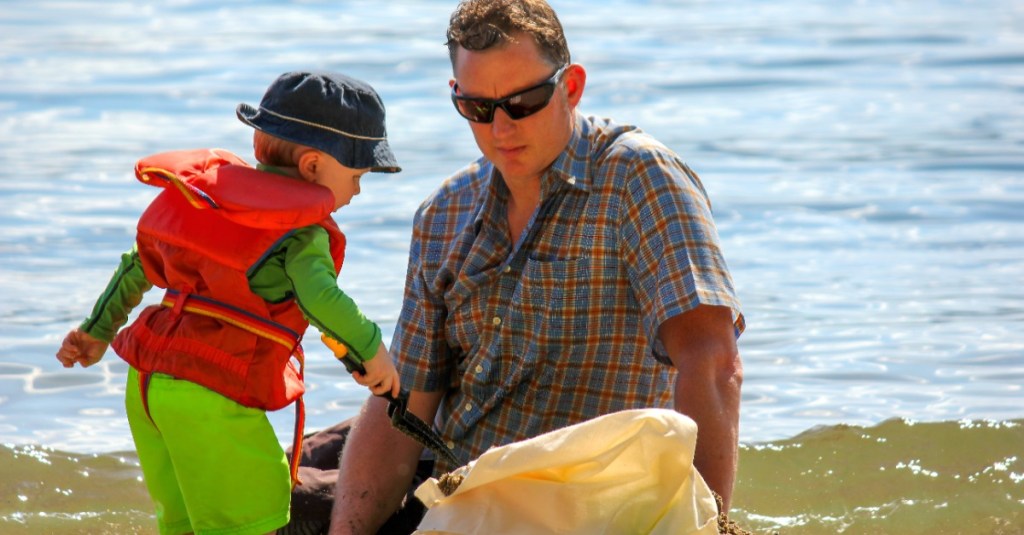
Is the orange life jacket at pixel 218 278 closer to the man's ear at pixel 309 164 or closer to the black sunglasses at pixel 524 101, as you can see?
the man's ear at pixel 309 164

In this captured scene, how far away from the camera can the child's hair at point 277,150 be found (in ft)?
10.6

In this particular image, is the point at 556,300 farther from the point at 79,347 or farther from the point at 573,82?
the point at 79,347

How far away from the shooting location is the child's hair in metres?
3.24

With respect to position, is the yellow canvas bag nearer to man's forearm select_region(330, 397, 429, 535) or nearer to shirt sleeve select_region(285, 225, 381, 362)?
shirt sleeve select_region(285, 225, 381, 362)

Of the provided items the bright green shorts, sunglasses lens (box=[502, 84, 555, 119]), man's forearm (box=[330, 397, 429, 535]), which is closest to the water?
man's forearm (box=[330, 397, 429, 535])

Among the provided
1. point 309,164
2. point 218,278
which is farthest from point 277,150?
point 218,278

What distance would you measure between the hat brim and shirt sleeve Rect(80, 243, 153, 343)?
43 cm

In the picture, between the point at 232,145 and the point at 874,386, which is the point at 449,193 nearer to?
the point at 874,386

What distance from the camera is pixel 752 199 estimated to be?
9844mm

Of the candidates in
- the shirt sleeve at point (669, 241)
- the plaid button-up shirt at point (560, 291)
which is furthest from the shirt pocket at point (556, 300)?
the shirt sleeve at point (669, 241)

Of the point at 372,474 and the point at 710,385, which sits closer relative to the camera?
the point at 710,385

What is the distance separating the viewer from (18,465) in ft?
16.8

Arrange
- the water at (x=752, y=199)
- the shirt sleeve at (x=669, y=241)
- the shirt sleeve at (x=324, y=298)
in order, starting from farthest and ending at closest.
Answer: the water at (x=752, y=199), the shirt sleeve at (x=669, y=241), the shirt sleeve at (x=324, y=298)

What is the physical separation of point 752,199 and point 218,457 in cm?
707
